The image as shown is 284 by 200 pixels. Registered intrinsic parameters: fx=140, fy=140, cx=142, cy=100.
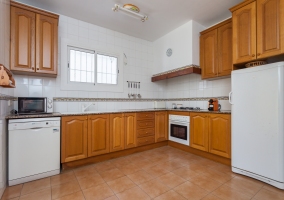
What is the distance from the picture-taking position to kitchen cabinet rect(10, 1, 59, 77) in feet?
6.51

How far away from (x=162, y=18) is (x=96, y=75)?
1.79 m

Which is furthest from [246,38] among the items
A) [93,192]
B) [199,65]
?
[93,192]

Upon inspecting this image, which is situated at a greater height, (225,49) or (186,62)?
(225,49)

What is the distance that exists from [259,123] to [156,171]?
155 centimetres

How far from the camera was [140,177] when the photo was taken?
6.40ft

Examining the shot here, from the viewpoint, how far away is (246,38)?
205 cm

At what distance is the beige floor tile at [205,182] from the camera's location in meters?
1.70

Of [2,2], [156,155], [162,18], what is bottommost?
[156,155]

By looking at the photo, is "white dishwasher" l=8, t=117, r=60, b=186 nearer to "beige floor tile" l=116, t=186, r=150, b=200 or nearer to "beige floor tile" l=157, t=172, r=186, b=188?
"beige floor tile" l=116, t=186, r=150, b=200

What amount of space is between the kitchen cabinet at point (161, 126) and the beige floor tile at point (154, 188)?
4.60ft

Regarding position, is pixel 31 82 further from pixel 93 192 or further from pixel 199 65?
pixel 199 65

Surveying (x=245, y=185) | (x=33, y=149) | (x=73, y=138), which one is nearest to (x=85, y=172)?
(x=73, y=138)

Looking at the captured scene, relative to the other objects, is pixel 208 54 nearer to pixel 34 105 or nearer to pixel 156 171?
pixel 156 171

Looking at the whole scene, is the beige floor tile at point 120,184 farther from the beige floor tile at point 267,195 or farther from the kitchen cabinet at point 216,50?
the kitchen cabinet at point 216,50
